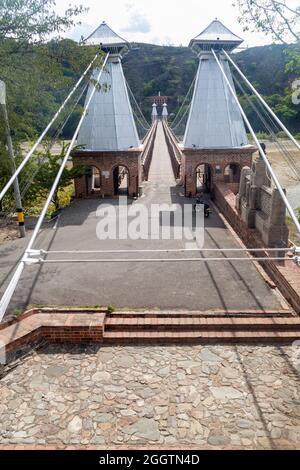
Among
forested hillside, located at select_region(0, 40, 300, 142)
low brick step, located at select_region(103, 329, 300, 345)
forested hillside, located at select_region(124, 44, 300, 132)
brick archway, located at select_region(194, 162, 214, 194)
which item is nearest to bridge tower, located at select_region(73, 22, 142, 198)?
forested hillside, located at select_region(0, 40, 300, 142)

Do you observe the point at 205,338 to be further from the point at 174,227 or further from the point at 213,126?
the point at 213,126

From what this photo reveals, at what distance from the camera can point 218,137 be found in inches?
743

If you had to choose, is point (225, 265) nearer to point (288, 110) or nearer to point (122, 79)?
point (122, 79)

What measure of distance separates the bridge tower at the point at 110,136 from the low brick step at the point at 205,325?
40.2 feet

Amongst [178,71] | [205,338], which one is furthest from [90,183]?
[178,71]

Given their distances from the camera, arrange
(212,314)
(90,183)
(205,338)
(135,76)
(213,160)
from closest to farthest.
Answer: (205,338), (212,314), (213,160), (90,183), (135,76)

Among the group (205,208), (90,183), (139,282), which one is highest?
(90,183)

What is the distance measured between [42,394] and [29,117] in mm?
10890

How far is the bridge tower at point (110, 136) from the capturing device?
18594mm

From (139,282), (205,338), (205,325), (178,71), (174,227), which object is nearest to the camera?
(205,338)

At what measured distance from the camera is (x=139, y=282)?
869cm

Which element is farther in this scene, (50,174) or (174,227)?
(50,174)

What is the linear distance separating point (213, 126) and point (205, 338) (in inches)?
561
